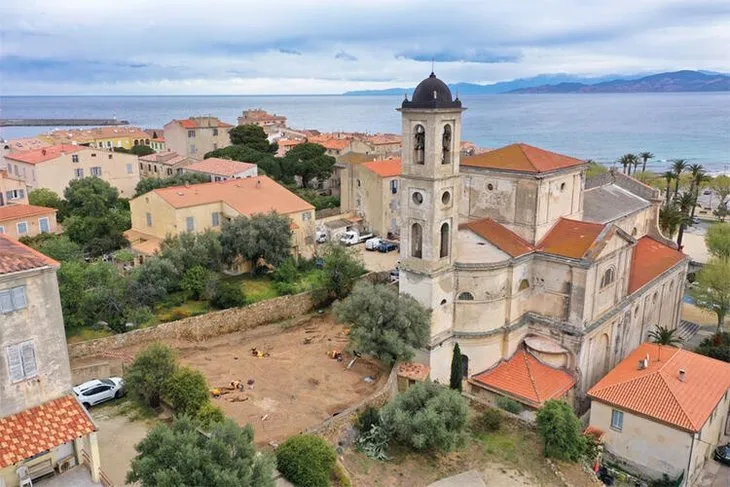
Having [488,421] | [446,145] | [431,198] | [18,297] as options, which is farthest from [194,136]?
[18,297]

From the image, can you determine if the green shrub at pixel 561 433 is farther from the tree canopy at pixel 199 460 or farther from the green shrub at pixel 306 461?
the tree canopy at pixel 199 460

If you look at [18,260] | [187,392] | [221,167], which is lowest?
[187,392]

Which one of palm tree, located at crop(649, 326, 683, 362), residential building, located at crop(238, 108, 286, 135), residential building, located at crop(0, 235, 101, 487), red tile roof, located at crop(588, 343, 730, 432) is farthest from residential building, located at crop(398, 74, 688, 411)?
residential building, located at crop(238, 108, 286, 135)

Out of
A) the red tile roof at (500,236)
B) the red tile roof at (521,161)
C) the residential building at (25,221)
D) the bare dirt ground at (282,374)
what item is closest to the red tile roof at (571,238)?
the red tile roof at (500,236)

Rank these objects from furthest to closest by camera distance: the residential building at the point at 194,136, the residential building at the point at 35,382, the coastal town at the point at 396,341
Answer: the residential building at the point at 194,136, the coastal town at the point at 396,341, the residential building at the point at 35,382

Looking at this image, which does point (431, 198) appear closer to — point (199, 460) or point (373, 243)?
point (199, 460)

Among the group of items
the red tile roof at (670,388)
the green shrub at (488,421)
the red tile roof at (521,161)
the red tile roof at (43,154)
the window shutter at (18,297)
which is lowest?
the green shrub at (488,421)
